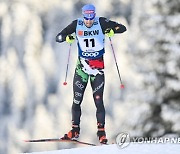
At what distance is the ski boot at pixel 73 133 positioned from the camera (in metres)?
4.62

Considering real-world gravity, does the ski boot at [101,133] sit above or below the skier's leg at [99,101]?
below

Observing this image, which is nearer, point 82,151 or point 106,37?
point 82,151

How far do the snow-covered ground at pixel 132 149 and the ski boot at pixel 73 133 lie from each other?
34 cm

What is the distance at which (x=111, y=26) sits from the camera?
178 inches

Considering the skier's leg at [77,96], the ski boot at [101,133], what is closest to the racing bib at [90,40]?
the skier's leg at [77,96]

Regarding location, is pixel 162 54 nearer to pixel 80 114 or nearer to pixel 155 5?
pixel 155 5

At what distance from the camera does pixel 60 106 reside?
15.4 feet

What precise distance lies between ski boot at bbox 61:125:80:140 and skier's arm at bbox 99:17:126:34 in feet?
2.55

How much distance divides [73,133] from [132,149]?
2.21 feet

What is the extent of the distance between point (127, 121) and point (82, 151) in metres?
0.63

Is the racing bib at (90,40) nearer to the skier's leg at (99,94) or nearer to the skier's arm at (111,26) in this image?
the skier's arm at (111,26)

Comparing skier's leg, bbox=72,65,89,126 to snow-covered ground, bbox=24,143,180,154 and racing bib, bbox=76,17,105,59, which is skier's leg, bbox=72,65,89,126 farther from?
snow-covered ground, bbox=24,143,180,154

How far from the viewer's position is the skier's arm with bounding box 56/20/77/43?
4.53 m

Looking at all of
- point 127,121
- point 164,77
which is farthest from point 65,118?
point 164,77
